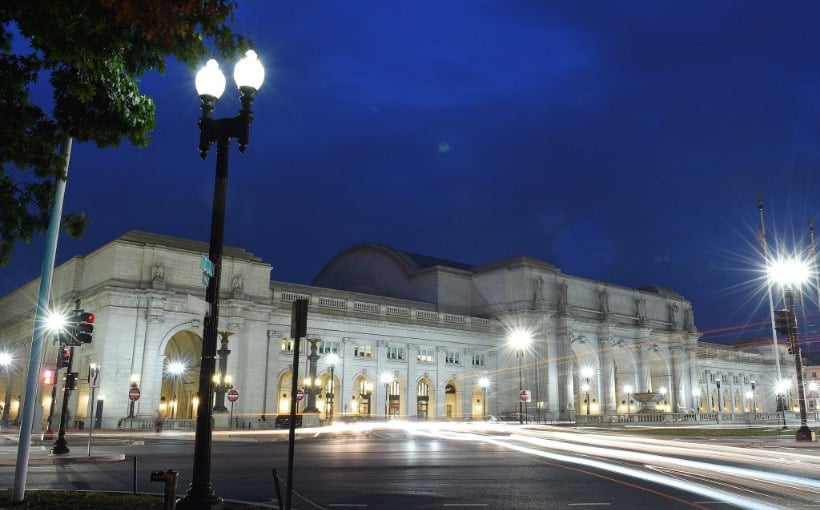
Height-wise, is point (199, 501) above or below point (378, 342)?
below

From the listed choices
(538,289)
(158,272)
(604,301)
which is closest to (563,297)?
(538,289)

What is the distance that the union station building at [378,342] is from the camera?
6012 cm

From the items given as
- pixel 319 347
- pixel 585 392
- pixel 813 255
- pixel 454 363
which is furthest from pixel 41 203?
pixel 585 392

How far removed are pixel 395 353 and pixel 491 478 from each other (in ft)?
207

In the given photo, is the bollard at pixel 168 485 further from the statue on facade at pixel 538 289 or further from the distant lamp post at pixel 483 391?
the statue on facade at pixel 538 289

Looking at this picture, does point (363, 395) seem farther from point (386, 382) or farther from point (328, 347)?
point (328, 347)

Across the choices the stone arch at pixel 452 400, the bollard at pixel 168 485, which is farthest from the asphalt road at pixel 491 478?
the stone arch at pixel 452 400

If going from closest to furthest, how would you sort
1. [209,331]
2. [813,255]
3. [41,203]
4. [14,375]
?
[209,331] < [41,203] < [813,255] < [14,375]

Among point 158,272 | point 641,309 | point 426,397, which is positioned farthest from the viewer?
point 641,309

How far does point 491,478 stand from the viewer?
58.6ft

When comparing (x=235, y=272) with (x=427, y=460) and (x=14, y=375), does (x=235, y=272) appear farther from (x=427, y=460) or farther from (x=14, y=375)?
(x=427, y=460)

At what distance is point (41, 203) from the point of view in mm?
14055

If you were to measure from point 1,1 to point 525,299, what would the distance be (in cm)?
8764

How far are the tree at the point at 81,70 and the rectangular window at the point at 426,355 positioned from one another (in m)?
69.6
